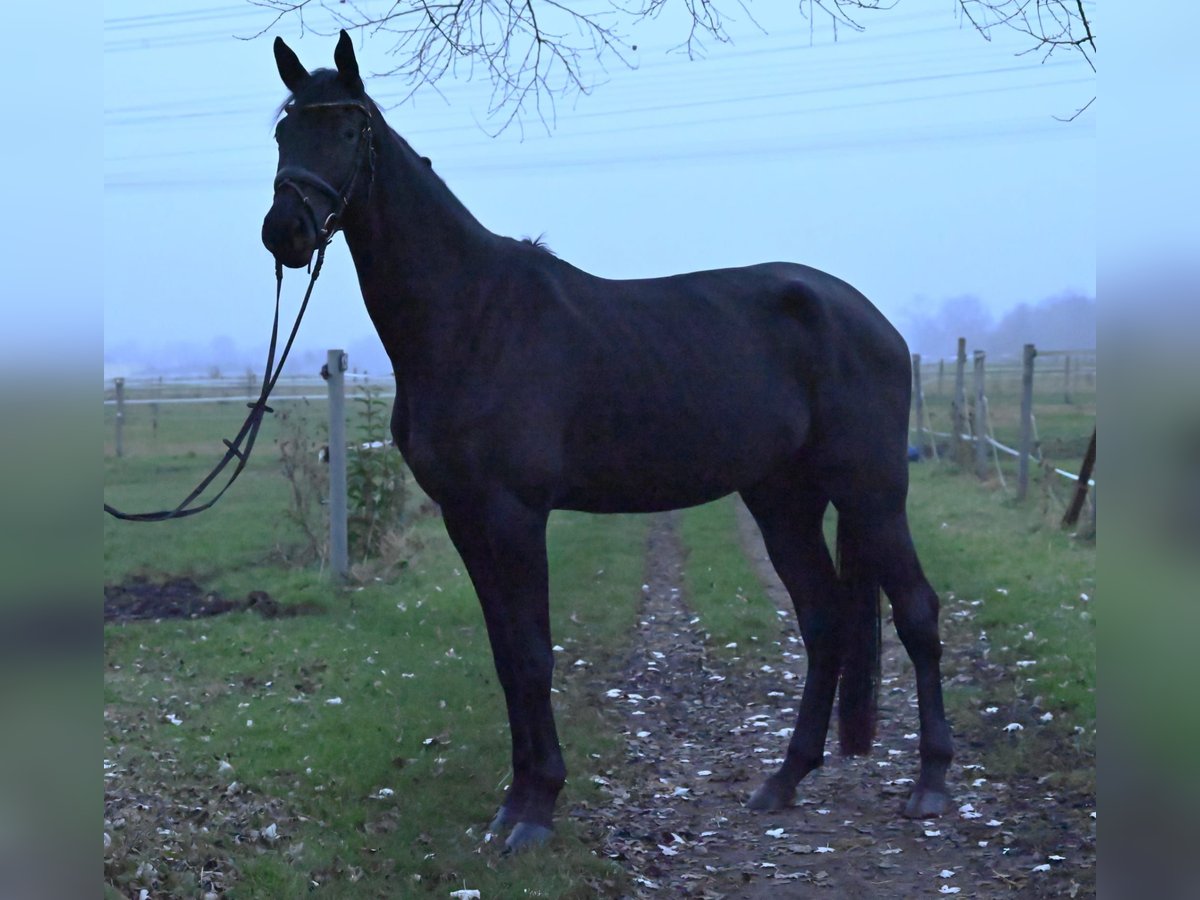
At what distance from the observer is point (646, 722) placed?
18.8 ft

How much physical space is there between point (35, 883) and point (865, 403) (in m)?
3.62

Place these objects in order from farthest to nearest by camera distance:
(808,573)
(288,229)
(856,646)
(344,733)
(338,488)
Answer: (338,488)
(344,733)
(808,573)
(856,646)
(288,229)

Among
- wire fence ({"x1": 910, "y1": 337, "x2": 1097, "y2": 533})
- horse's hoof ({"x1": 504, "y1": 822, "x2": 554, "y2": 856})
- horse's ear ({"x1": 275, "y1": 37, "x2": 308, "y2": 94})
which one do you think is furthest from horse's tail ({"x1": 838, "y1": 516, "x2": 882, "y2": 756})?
wire fence ({"x1": 910, "y1": 337, "x2": 1097, "y2": 533})

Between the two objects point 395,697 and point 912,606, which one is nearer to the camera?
point 912,606

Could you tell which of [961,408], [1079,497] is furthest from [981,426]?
[1079,497]

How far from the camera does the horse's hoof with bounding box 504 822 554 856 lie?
387cm

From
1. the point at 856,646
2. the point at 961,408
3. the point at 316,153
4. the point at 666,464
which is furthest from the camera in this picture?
the point at 961,408

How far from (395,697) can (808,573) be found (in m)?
2.44

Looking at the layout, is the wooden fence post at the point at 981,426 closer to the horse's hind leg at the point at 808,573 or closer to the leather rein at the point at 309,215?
the horse's hind leg at the point at 808,573

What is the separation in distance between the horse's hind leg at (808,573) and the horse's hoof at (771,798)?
28 centimetres

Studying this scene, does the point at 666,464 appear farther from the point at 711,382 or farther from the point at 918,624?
the point at 918,624

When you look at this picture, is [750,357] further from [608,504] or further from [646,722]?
[646,722]

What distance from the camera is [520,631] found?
400 cm

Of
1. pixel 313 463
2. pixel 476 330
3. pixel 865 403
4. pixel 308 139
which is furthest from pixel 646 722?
pixel 313 463
